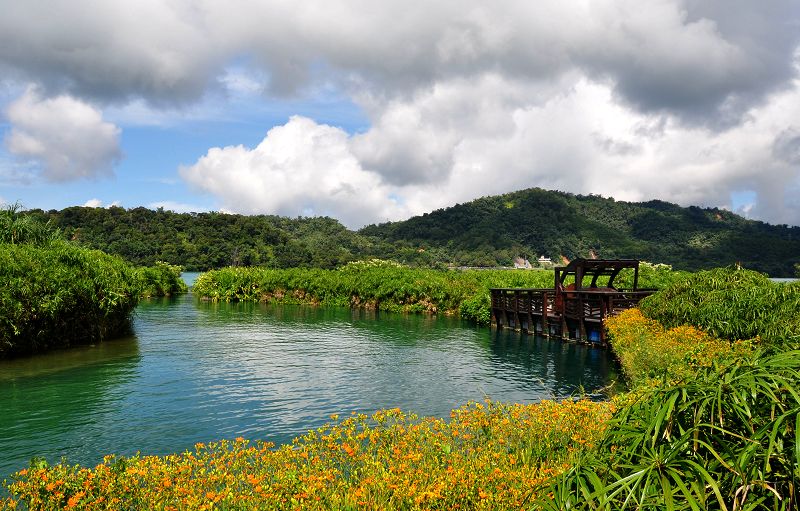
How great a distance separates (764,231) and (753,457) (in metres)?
207

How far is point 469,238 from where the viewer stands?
576ft

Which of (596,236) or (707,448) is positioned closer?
(707,448)

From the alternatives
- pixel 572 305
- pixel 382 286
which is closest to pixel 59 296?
pixel 572 305

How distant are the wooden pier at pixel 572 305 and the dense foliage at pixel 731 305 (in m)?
5.12

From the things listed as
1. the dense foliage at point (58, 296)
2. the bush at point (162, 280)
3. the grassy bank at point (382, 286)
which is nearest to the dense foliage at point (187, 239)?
the bush at point (162, 280)

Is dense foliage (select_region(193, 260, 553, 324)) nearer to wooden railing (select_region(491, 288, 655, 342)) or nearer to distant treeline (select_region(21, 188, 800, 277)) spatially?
wooden railing (select_region(491, 288, 655, 342))

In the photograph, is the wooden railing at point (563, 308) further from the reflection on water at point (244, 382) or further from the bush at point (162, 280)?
the bush at point (162, 280)

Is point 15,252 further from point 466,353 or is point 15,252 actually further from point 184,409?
point 466,353

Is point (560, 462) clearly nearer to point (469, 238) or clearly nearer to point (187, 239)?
point (187, 239)

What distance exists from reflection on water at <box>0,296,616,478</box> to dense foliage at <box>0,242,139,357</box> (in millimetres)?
1350

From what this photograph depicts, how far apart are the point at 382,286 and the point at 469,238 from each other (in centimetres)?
12148

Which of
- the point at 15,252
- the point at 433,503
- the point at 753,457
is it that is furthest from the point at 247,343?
the point at 753,457

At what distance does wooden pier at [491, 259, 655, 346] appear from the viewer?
3206 cm

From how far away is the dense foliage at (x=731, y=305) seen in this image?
1819cm
